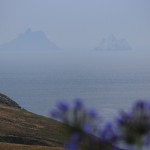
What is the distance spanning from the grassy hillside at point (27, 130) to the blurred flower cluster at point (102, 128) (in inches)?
2301

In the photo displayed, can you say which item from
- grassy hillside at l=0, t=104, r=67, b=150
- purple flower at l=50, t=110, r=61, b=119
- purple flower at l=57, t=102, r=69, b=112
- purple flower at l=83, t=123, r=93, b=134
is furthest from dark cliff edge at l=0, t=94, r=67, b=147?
purple flower at l=83, t=123, r=93, b=134

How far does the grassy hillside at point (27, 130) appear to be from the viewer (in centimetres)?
6912

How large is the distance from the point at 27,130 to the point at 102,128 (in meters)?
75.6

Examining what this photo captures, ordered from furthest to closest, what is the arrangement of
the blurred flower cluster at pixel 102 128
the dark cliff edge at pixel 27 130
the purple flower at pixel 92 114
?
the dark cliff edge at pixel 27 130 → the purple flower at pixel 92 114 → the blurred flower cluster at pixel 102 128

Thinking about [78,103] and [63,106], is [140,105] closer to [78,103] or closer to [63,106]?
[78,103]

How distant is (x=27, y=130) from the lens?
78.9 m

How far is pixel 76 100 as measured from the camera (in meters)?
4.14

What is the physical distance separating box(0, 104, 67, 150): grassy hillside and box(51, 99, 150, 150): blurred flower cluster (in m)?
58.4

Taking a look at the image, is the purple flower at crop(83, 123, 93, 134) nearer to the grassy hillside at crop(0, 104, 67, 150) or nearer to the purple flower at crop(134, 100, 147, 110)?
the purple flower at crop(134, 100, 147, 110)

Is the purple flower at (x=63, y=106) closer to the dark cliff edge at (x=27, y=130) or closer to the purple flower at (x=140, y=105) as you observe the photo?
the purple flower at (x=140, y=105)

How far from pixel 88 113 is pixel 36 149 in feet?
151

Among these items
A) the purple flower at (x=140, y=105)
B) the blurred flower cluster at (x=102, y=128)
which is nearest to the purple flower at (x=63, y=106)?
the blurred flower cluster at (x=102, y=128)

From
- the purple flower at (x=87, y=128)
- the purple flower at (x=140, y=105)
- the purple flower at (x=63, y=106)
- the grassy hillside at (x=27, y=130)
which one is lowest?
the purple flower at (x=87, y=128)

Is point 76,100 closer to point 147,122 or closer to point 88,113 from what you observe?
point 88,113
